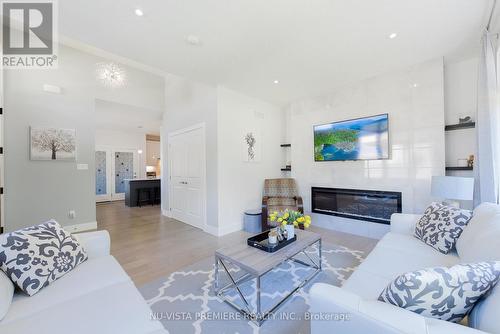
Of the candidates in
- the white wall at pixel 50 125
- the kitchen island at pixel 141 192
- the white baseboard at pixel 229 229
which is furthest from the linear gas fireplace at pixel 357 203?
the kitchen island at pixel 141 192

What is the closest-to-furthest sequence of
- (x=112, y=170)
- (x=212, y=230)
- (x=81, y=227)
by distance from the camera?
(x=212, y=230), (x=81, y=227), (x=112, y=170)

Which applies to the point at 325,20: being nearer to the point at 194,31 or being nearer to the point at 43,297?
the point at 194,31

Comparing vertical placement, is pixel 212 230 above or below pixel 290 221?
below

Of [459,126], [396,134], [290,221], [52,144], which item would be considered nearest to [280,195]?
[290,221]

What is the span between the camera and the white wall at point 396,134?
2957 mm

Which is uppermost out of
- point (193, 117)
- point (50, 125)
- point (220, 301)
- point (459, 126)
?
point (193, 117)

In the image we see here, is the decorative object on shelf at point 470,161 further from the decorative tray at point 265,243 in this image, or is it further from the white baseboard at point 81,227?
the white baseboard at point 81,227

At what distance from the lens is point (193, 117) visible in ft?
13.9

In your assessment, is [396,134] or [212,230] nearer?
[396,134]

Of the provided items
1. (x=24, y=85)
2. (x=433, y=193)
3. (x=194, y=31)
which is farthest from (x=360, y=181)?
(x=24, y=85)

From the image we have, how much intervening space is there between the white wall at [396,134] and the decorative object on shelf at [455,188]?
751 millimetres

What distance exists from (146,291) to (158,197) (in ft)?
18.3

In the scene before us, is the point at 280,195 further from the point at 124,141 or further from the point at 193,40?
the point at 124,141

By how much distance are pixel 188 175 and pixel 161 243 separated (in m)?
1.54
